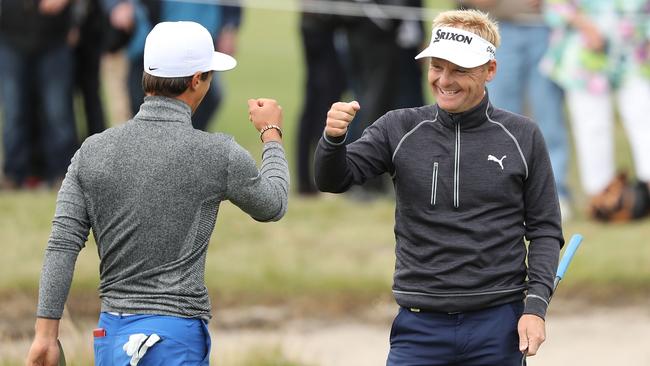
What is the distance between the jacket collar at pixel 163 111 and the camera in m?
4.85

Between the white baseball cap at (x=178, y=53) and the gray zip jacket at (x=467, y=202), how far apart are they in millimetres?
523

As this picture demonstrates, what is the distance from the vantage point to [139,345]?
15.6 feet

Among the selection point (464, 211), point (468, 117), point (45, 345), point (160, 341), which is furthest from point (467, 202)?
point (45, 345)

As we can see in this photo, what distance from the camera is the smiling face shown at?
5148mm

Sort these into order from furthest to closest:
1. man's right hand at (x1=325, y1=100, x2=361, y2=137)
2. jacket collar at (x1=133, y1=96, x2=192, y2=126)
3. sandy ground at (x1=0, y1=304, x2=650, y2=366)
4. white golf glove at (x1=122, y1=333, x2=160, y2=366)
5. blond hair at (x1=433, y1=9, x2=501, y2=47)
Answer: sandy ground at (x1=0, y1=304, x2=650, y2=366)
blond hair at (x1=433, y1=9, x2=501, y2=47)
man's right hand at (x1=325, y1=100, x2=361, y2=137)
jacket collar at (x1=133, y1=96, x2=192, y2=126)
white golf glove at (x1=122, y1=333, x2=160, y2=366)

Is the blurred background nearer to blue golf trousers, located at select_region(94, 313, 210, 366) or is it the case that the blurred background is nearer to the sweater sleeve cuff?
blue golf trousers, located at select_region(94, 313, 210, 366)

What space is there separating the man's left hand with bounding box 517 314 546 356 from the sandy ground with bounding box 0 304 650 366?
2.49m

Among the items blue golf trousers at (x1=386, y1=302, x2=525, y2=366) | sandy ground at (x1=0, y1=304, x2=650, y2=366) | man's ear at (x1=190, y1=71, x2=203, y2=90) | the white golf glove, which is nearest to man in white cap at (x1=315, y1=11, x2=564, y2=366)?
blue golf trousers at (x1=386, y1=302, x2=525, y2=366)

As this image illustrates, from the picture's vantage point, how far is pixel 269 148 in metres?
5.06

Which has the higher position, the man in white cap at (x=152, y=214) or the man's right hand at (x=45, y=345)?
the man in white cap at (x=152, y=214)

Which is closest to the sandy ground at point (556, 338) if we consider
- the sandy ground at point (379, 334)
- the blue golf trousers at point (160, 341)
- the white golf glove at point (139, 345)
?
the sandy ground at point (379, 334)

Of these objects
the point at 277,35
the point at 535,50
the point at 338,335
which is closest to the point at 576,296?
the point at 338,335

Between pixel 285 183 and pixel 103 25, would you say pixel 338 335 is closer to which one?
pixel 285 183

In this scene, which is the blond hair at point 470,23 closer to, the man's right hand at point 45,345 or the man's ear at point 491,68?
the man's ear at point 491,68
